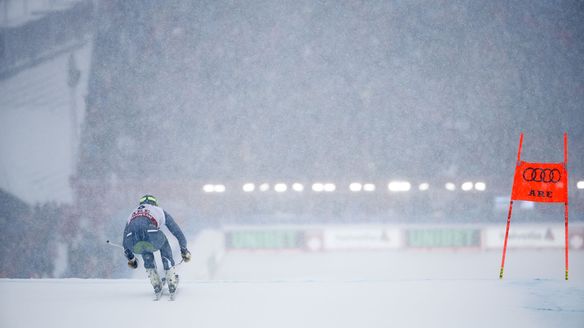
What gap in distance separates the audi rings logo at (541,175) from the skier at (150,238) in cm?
497

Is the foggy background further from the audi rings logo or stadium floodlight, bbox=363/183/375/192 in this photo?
the audi rings logo

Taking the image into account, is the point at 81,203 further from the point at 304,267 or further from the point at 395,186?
the point at 395,186

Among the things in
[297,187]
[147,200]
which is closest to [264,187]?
[297,187]

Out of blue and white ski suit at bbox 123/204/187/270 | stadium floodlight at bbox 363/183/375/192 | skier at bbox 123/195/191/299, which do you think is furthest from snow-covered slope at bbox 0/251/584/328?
stadium floodlight at bbox 363/183/375/192

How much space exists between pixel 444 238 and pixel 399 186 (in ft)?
15.9

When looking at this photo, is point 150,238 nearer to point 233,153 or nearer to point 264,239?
point 264,239

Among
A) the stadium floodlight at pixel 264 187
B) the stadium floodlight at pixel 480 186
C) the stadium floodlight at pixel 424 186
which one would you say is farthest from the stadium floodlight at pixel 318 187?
the stadium floodlight at pixel 480 186

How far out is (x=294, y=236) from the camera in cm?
1394

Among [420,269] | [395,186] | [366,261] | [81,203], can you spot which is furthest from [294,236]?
→ [81,203]

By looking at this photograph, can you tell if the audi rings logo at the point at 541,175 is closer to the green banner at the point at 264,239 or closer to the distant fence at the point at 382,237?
the distant fence at the point at 382,237

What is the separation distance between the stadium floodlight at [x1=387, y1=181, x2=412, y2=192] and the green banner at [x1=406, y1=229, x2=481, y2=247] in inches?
181

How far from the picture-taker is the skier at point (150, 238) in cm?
403

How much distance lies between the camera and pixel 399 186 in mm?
18188

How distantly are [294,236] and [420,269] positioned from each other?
493 centimetres
